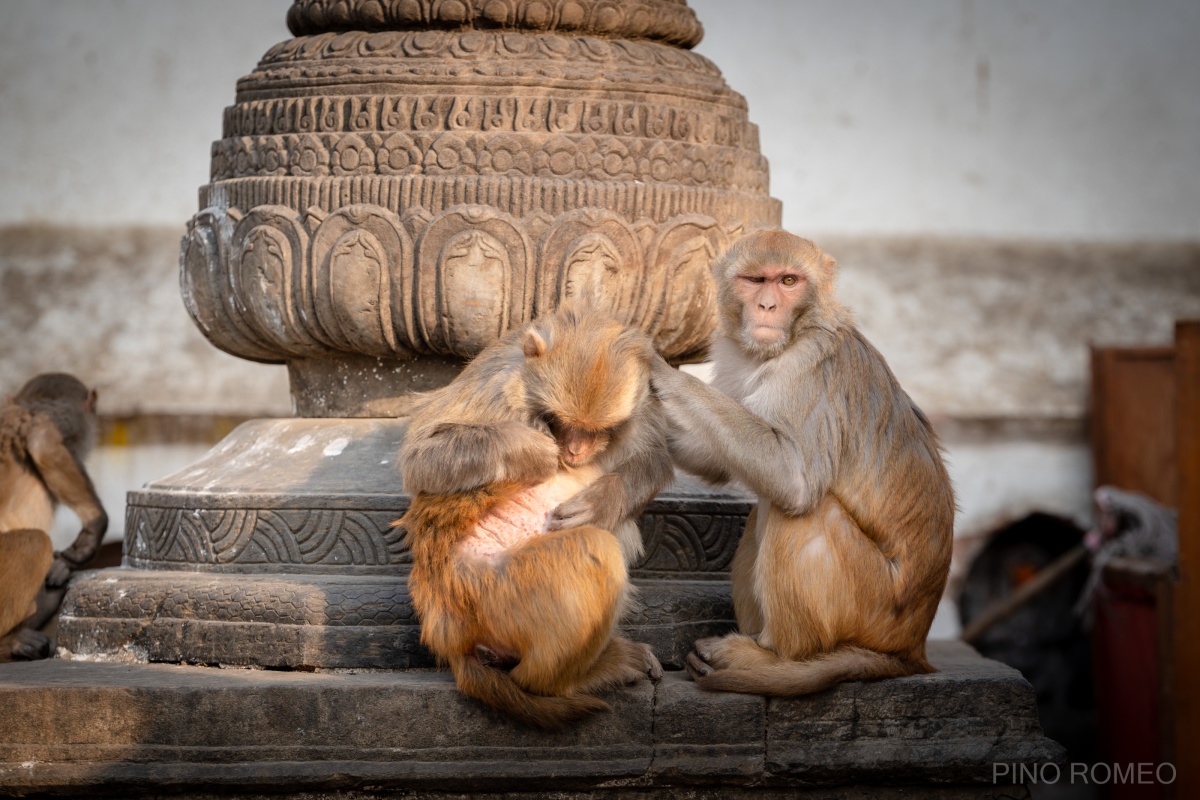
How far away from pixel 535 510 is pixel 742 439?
59cm

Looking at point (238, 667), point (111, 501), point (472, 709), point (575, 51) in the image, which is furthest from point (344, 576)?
point (111, 501)

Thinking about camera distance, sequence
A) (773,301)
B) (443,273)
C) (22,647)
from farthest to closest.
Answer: (22,647) → (443,273) → (773,301)

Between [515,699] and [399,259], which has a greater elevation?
[399,259]

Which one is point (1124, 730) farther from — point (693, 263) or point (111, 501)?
point (111, 501)

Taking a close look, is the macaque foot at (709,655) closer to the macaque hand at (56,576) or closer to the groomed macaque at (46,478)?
the groomed macaque at (46,478)

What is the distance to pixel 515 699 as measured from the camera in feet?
13.5

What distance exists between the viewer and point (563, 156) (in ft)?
15.9

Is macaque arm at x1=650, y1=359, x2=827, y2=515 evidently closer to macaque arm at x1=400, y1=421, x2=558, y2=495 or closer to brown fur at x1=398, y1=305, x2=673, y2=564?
brown fur at x1=398, y1=305, x2=673, y2=564

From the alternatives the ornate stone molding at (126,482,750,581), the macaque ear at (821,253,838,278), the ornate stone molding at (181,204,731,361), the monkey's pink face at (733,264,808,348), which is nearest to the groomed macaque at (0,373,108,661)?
the ornate stone molding at (126,482,750,581)

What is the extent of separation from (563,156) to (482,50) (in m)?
0.45

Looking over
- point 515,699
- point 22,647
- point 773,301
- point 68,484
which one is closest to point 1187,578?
point 773,301

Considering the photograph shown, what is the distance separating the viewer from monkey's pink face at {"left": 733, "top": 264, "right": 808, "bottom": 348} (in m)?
4.34

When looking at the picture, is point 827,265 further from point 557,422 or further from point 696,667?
point 696,667

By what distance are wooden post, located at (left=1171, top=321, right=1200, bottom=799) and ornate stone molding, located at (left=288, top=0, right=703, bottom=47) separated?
3352 millimetres
